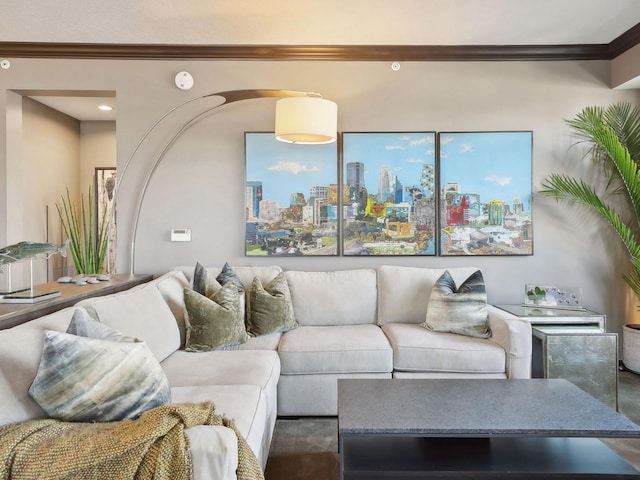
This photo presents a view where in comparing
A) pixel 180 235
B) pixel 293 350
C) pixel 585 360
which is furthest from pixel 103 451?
pixel 585 360

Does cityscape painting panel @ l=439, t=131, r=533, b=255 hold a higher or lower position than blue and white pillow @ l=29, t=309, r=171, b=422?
higher

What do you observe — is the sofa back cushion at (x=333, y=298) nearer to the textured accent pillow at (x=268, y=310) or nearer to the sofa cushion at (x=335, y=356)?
the textured accent pillow at (x=268, y=310)

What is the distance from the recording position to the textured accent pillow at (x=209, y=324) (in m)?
2.57

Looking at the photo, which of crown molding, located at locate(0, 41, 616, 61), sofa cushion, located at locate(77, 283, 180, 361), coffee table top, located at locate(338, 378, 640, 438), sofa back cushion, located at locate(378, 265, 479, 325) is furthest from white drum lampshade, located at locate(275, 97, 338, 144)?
coffee table top, located at locate(338, 378, 640, 438)

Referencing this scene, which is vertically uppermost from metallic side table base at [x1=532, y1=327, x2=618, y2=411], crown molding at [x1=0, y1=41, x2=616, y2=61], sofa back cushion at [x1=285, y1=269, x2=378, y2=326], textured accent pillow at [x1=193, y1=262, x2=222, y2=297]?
crown molding at [x1=0, y1=41, x2=616, y2=61]

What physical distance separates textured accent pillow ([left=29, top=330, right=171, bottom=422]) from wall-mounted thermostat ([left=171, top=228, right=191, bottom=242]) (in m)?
2.15

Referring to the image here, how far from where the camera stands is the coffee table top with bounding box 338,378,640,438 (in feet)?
5.19

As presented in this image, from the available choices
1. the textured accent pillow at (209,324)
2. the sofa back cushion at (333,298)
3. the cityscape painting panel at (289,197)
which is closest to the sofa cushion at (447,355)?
the sofa back cushion at (333,298)

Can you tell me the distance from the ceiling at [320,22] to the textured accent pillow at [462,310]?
6.04 ft

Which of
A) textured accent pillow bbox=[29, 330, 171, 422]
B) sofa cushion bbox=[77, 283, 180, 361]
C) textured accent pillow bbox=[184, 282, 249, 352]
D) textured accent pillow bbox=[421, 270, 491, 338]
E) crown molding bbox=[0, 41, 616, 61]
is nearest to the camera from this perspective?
textured accent pillow bbox=[29, 330, 171, 422]

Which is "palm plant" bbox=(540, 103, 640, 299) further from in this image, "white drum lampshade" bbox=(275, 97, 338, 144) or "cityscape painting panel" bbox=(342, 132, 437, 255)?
"white drum lampshade" bbox=(275, 97, 338, 144)

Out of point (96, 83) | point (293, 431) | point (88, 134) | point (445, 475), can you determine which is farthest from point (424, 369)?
point (88, 134)

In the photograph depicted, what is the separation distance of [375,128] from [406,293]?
54.7 inches

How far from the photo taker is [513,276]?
3.58 m
